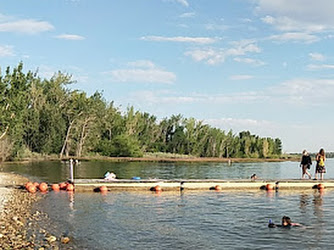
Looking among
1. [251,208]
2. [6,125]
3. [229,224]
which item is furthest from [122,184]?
[6,125]

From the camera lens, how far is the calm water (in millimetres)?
15312

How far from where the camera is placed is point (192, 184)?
1207 inches

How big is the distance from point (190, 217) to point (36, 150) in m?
70.7

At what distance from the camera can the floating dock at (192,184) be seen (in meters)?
29.8

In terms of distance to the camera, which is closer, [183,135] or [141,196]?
[141,196]

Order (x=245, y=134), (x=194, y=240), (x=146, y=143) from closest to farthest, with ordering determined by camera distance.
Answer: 1. (x=194, y=240)
2. (x=146, y=143)
3. (x=245, y=134)

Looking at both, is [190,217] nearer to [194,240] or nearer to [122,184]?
[194,240]

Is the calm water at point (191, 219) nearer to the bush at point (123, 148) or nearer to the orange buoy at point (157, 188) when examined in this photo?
the orange buoy at point (157, 188)

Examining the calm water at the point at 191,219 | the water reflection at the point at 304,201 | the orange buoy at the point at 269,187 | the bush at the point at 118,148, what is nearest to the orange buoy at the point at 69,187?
the calm water at the point at 191,219

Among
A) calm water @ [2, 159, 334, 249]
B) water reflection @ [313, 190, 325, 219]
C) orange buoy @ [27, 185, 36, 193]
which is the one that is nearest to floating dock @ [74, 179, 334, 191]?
calm water @ [2, 159, 334, 249]

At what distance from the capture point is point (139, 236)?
16094 mm

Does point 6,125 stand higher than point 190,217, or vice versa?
point 6,125

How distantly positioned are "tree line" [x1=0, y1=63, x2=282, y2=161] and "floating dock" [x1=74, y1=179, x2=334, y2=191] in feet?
107

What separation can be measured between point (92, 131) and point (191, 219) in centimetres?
7239
